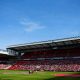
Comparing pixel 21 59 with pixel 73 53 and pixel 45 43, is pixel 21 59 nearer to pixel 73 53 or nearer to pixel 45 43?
pixel 45 43

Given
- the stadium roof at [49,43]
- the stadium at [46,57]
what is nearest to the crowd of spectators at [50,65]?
the stadium at [46,57]

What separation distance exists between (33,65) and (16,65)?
7728mm

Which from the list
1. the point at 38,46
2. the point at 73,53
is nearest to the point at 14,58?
the point at 38,46

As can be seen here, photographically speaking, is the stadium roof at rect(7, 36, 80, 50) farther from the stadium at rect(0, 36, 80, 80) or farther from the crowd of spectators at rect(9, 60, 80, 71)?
the crowd of spectators at rect(9, 60, 80, 71)

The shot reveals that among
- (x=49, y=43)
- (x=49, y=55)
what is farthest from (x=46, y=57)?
(x=49, y=43)

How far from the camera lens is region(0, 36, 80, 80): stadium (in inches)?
2371

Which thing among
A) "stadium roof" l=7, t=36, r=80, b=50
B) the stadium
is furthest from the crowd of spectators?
"stadium roof" l=7, t=36, r=80, b=50

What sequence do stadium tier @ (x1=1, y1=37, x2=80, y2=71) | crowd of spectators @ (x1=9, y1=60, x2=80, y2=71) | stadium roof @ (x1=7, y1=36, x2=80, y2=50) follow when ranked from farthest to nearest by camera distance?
stadium tier @ (x1=1, y1=37, x2=80, y2=71)
stadium roof @ (x1=7, y1=36, x2=80, y2=50)
crowd of spectators @ (x1=9, y1=60, x2=80, y2=71)

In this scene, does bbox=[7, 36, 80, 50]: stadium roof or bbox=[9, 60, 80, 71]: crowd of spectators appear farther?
bbox=[7, 36, 80, 50]: stadium roof

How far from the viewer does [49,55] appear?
7069cm

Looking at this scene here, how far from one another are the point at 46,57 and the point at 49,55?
3.57 feet

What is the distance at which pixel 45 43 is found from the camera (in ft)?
220

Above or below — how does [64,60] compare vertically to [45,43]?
below

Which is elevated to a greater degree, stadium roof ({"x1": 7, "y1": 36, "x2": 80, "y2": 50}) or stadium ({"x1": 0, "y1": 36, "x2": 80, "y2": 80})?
stadium roof ({"x1": 7, "y1": 36, "x2": 80, "y2": 50})
